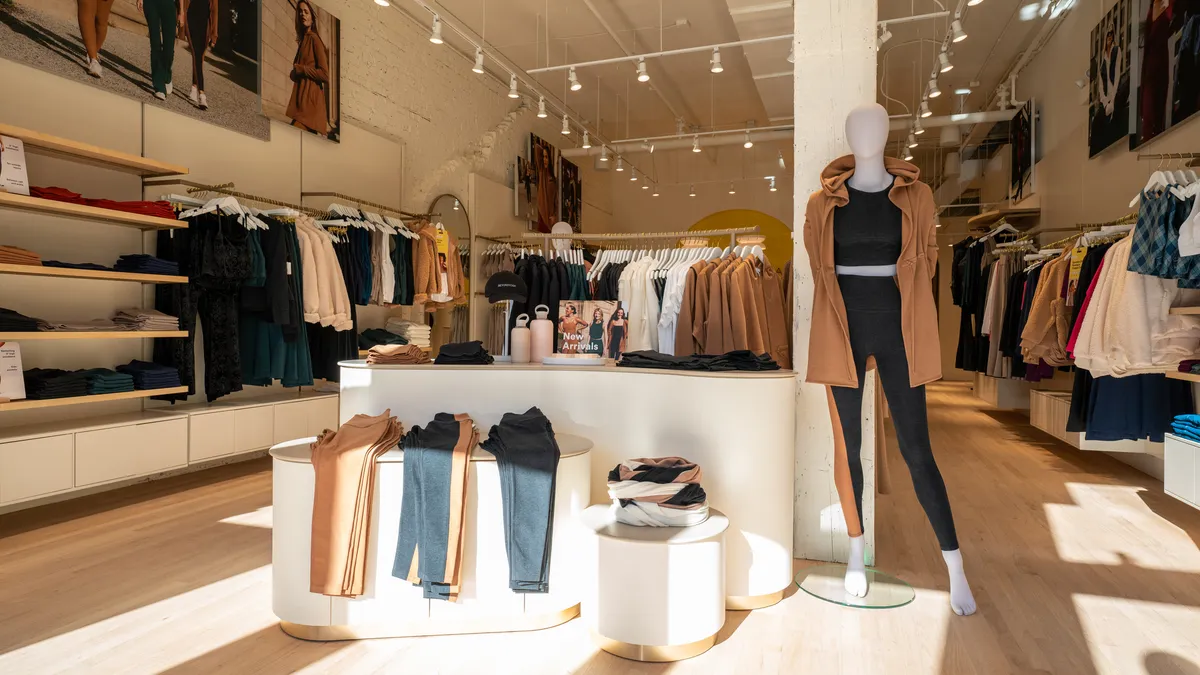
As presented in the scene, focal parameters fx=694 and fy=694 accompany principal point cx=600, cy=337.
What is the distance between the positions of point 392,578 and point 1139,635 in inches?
101

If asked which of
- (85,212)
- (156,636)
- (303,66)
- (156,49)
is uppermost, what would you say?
(303,66)

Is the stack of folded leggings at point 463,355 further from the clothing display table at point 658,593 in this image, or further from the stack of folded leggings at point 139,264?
the stack of folded leggings at point 139,264

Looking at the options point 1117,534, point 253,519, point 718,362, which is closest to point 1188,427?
point 1117,534

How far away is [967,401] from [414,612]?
30.0 ft

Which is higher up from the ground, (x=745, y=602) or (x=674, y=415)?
(x=674, y=415)

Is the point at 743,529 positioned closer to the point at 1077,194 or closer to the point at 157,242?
the point at 157,242

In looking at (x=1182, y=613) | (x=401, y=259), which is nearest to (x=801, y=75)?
(x=1182, y=613)

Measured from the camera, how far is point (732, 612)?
2592 mm

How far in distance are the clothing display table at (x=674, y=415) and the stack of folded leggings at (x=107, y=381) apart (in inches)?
73.4

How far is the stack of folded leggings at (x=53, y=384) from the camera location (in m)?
3.62

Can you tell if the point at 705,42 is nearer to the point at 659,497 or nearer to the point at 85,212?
the point at 85,212

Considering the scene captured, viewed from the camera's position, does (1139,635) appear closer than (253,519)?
Yes

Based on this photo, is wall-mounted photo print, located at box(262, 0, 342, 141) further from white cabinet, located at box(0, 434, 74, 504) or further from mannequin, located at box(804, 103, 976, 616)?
mannequin, located at box(804, 103, 976, 616)

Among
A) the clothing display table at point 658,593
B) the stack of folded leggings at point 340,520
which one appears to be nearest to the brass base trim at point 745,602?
the clothing display table at point 658,593
